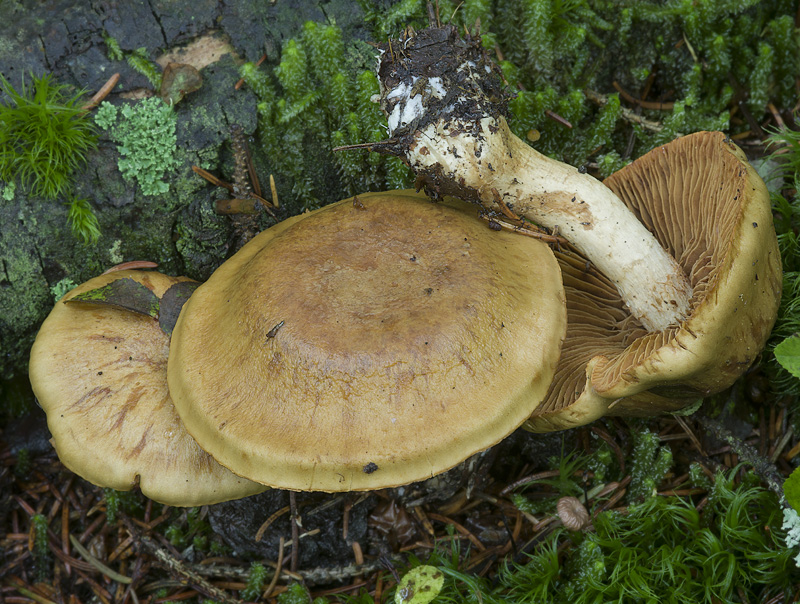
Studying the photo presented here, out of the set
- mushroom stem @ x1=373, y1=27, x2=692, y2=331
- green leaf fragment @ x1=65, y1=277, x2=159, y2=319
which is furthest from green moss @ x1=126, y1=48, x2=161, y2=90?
mushroom stem @ x1=373, y1=27, x2=692, y2=331

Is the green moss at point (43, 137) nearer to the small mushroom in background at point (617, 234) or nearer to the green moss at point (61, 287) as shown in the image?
the green moss at point (61, 287)

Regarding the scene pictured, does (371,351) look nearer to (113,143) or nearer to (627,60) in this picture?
(113,143)

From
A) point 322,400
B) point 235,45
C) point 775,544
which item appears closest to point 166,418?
point 322,400

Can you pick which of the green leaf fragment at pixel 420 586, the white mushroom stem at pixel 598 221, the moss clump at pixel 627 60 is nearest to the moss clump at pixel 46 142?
the moss clump at pixel 627 60

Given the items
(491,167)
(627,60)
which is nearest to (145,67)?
(491,167)

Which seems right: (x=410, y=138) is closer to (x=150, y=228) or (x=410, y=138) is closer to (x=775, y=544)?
(x=150, y=228)

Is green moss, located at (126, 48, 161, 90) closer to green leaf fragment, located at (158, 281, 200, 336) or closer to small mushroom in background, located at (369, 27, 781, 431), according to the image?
green leaf fragment, located at (158, 281, 200, 336)
